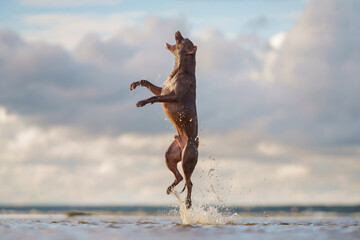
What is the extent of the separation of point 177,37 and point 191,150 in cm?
342

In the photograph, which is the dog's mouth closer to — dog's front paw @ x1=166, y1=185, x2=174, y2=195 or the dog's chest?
the dog's chest

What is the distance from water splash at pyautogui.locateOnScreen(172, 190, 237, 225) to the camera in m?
15.6

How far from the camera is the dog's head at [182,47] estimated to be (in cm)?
1708

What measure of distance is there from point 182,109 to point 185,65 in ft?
4.57

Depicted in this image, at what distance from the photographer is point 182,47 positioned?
675 inches

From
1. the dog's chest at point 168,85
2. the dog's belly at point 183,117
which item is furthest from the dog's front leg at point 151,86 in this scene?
the dog's belly at point 183,117

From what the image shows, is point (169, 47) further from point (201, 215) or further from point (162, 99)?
point (201, 215)

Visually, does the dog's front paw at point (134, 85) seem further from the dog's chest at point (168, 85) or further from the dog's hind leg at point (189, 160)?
the dog's hind leg at point (189, 160)

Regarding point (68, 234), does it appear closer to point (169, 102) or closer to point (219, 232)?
point (219, 232)

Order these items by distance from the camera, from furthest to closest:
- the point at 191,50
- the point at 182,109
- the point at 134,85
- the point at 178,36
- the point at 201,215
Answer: the point at 134,85, the point at 178,36, the point at 191,50, the point at 182,109, the point at 201,215

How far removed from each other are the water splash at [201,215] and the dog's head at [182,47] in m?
4.09

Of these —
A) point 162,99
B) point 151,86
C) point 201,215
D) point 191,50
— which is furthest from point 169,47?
point 201,215

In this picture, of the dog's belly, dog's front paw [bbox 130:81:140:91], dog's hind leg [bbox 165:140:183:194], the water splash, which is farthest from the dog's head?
the water splash

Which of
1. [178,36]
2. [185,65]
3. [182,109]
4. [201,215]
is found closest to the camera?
[201,215]
